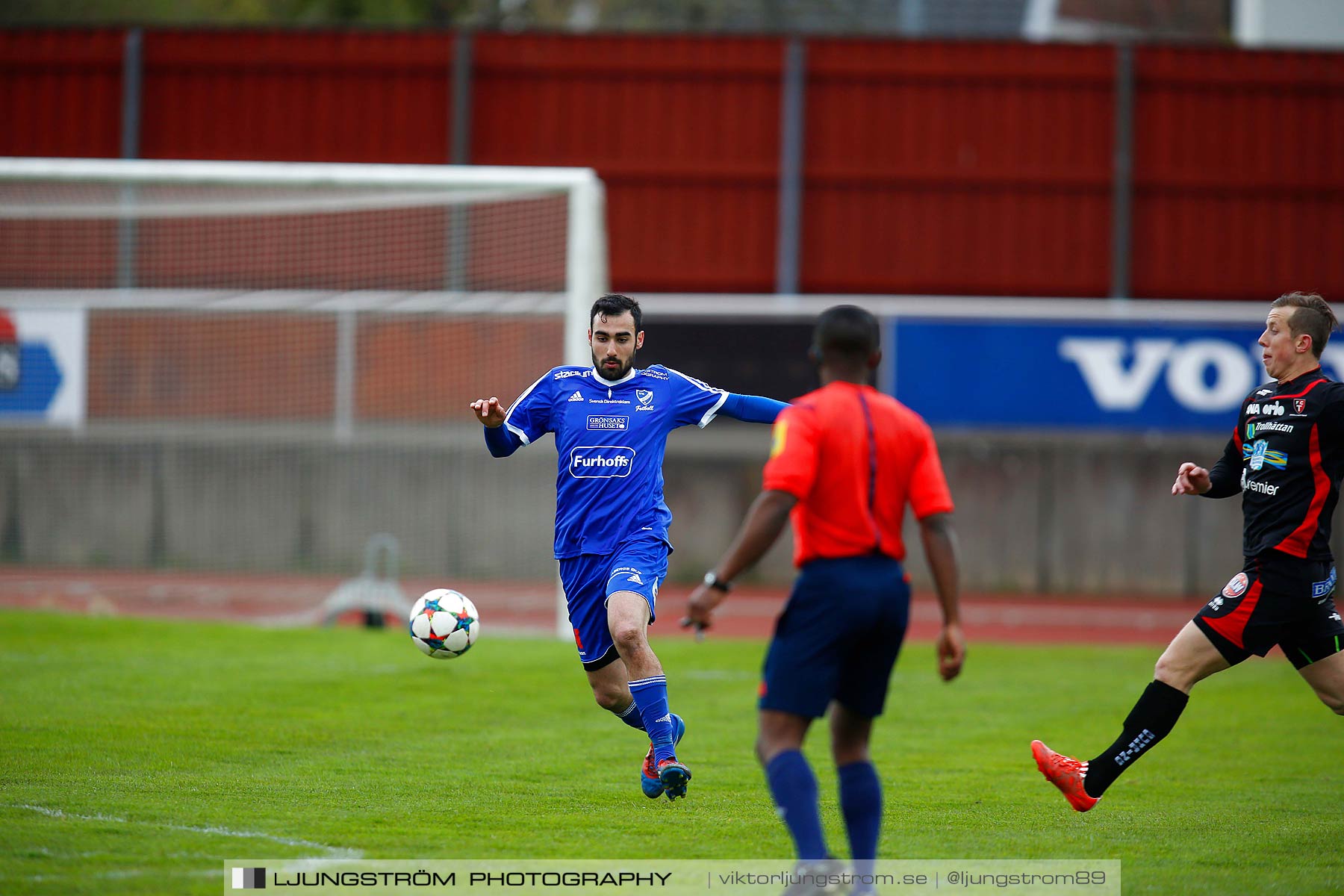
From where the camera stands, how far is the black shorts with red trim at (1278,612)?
6.36 m

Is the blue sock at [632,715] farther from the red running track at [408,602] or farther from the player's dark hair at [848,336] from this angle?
the red running track at [408,602]

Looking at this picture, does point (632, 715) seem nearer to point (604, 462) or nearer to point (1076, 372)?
point (604, 462)

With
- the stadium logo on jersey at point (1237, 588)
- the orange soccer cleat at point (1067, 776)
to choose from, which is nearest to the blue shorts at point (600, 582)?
the orange soccer cleat at point (1067, 776)

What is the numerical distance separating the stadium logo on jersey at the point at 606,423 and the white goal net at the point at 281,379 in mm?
8755

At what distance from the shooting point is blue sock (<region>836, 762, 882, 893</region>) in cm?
493

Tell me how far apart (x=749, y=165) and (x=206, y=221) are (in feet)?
29.8

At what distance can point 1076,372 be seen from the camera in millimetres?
19969

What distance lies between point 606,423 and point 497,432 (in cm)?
59

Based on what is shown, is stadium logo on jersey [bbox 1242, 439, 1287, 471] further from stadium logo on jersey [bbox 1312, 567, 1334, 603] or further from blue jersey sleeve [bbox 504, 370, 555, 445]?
blue jersey sleeve [bbox 504, 370, 555, 445]

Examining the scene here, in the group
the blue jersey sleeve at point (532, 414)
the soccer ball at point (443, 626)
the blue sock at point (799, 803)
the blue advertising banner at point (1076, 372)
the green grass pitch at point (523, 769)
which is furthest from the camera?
the blue advertising banner at point (1076, 372)

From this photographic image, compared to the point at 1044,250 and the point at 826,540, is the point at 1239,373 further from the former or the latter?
the point at 826,540

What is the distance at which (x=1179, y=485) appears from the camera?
6.73 metres

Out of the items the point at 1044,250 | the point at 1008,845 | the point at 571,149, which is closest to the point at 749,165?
the point at 571,149

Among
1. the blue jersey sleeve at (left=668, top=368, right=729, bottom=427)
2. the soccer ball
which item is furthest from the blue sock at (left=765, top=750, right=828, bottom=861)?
the soccer ball
